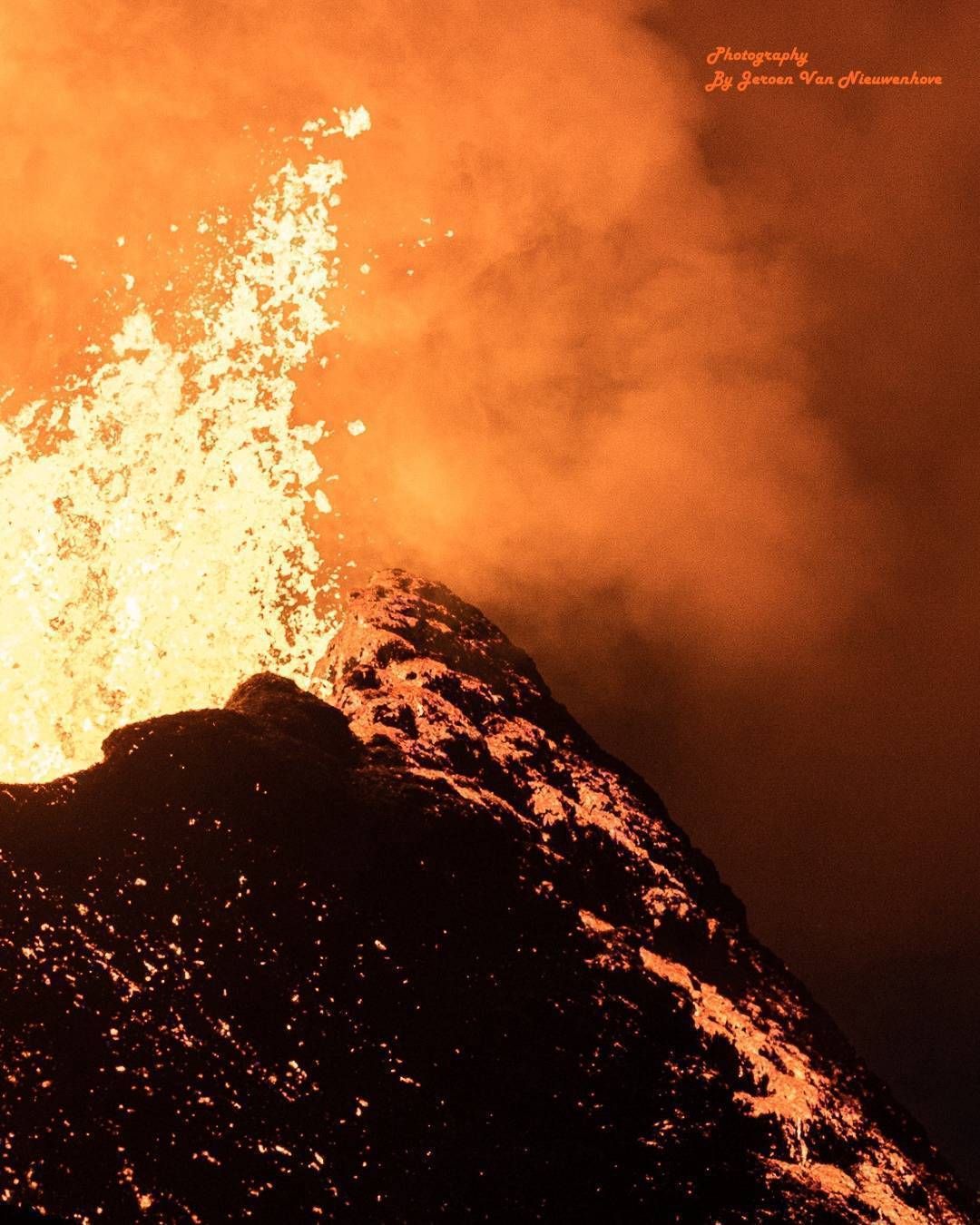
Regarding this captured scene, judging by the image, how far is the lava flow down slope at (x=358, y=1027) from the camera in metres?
7.73

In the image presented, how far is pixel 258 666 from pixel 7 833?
9744mm

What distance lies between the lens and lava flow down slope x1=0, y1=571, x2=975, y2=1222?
305 inches

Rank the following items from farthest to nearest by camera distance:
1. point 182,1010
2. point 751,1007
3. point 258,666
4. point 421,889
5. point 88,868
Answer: point 258,666
point 751,1007
point 421,889
point 88,868
point 182,1010

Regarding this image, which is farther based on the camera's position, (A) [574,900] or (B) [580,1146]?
(A) [574,900]

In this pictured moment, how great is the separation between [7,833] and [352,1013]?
11.5 ft

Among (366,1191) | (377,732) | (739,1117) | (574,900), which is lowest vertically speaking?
(366,1191)

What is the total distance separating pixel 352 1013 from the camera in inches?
346

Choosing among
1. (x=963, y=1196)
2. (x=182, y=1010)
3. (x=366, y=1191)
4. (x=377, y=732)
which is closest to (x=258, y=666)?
(x=377, y=732)

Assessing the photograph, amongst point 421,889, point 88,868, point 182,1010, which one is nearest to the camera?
point 182,1010

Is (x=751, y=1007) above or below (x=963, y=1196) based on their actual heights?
above

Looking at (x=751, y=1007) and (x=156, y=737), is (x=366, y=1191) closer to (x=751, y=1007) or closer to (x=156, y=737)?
(x=156, y=737)

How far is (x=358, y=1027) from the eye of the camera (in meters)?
8.74

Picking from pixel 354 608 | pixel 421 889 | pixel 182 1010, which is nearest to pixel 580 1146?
pixel 421 889

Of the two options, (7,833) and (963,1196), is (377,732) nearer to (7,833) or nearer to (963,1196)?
(7,833)
